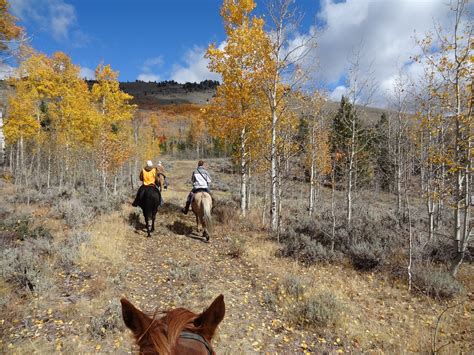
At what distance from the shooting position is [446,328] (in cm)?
626

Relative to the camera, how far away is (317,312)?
241 inches

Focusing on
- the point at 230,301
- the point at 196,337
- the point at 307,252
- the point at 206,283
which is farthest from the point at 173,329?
the point at 307,252

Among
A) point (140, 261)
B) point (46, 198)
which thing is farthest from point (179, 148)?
point (140, 261)

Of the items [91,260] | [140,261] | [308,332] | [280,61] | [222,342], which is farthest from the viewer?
[280,61]

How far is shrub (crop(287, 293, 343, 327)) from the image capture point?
19.8 feet

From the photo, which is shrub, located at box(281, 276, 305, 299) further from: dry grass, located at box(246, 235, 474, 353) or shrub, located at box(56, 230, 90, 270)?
shrub, located at box(56, 230, 90, 270)

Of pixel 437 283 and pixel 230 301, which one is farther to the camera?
pixel 437 283

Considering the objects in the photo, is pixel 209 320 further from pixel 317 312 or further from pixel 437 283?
pixel 437 283

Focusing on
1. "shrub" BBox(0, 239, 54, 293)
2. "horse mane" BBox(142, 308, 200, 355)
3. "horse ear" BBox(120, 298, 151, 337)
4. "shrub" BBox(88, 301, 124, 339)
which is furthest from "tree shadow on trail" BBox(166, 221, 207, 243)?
"horse mane" BBox(142, 308, 200, 355)

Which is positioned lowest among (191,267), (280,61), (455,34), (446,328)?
(446,328)

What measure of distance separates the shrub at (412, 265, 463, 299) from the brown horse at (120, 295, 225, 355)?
808 centimetres

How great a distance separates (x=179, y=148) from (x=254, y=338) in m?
97.7

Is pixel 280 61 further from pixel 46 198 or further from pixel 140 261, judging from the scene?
pixel 46 198

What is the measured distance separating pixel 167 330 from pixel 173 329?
0.03 meters
